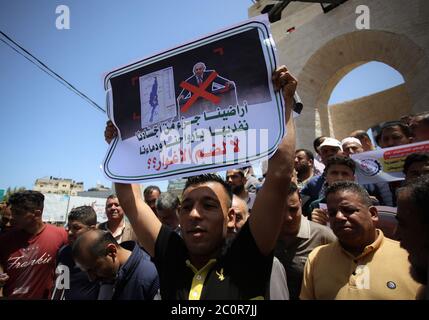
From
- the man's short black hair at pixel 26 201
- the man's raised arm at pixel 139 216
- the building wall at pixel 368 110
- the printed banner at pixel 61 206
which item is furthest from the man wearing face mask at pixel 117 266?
the building wall at pixel 368 110

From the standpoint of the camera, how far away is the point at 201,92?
1.76 metres

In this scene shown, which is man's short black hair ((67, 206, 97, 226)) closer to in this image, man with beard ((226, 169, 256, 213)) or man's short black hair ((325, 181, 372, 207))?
man with beard ((226, 169, 256, 213))

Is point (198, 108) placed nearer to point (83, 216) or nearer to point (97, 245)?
point (97, 245)

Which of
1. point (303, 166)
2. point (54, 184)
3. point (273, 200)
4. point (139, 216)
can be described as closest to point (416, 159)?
point (303, 166)

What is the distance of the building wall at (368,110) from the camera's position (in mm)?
11211

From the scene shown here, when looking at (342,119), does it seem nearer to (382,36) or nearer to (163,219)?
(382,36)

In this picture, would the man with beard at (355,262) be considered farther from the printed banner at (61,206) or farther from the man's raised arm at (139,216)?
the printed banner at (61,206)

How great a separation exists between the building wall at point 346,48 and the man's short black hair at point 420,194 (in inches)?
265

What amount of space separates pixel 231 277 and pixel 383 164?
7.65 feet

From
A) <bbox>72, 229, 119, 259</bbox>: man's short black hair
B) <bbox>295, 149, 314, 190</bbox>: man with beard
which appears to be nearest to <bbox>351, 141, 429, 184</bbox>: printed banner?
<bbox>295, 149, 314, 190</bbox>: man with beard

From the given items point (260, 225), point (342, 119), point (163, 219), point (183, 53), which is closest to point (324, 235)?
point (260, 225)
